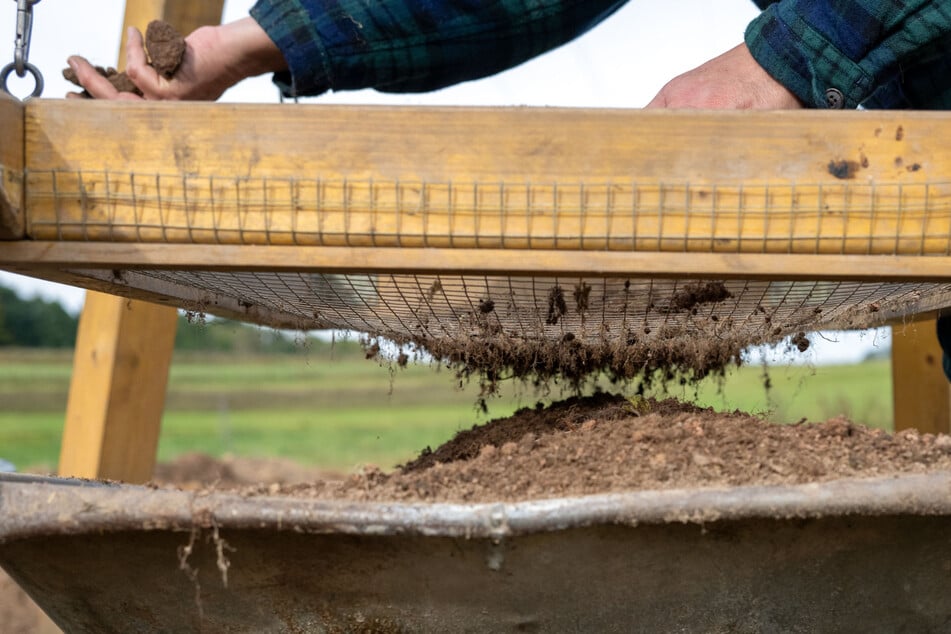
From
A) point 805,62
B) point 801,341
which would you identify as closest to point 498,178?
point 805,62

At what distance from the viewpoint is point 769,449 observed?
1283mm

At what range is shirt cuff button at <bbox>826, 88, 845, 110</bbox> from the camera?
64.6 inches

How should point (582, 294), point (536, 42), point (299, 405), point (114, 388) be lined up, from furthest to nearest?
1. point (299, 405)
2. point (114, 388)
3. point (536, 42)
4. point (582, 294)

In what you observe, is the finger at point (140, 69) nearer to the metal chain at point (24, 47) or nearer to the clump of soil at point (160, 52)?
the clump of soil at point (160, 52)

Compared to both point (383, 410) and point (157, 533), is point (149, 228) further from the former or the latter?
point (383, 410)

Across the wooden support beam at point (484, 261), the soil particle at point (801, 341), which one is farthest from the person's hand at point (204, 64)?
the soil particle at point (801, 341)

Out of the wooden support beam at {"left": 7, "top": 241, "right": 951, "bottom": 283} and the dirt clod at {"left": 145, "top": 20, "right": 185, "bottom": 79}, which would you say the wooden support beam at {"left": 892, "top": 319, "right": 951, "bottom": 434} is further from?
the dirt clod at {"left": 145, "top": 20, "right": 185, "bottom": 79}

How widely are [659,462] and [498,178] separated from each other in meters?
0.47

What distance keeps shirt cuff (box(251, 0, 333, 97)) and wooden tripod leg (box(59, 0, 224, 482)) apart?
798 mm

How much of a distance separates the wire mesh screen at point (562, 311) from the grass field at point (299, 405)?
8.96 m

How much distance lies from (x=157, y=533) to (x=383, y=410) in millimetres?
21098

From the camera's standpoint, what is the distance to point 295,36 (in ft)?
6.44

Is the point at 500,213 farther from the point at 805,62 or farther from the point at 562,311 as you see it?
the point at 805,62

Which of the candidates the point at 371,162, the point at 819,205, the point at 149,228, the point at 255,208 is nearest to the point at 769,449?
the point at 819,205
